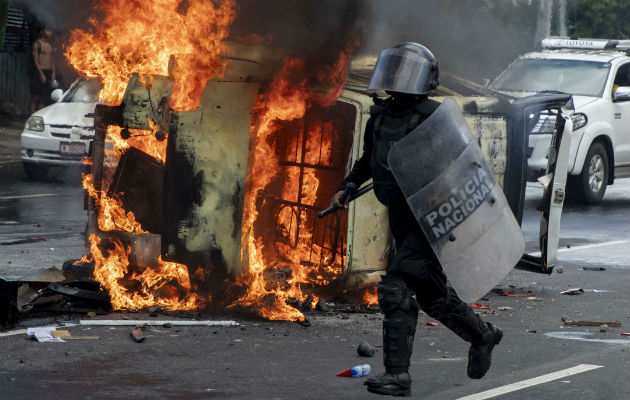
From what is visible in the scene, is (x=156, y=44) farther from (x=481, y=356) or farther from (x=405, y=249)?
(x=481, y=356)

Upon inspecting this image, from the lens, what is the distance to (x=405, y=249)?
5574 mm

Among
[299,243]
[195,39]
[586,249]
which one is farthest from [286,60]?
[586,249]

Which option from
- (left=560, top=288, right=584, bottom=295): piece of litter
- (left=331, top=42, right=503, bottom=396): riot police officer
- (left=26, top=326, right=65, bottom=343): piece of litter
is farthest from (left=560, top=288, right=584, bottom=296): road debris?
(left=26, top=326, right=65, bottom=343): piece of litter

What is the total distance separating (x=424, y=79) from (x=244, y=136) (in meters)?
1.95

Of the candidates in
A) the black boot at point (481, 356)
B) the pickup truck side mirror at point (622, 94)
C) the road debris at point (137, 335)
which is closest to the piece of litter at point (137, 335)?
the road debris at point (137, 335)

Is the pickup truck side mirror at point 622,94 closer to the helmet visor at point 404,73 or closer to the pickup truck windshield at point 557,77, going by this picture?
the pickup truck windshield at point 557,77

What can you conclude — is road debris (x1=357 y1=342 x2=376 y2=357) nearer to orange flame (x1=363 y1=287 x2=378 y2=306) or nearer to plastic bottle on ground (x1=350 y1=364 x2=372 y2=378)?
plastic bottle on ground (x1=350 y1=364 x2=372 y2=378)

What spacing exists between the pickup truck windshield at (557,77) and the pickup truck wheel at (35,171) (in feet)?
20.7

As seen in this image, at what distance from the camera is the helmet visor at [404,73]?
554 cm

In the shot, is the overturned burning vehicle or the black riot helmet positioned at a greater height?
the black riot helmet

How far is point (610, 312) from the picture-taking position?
8.16m

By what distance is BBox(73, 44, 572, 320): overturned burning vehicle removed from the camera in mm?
7234

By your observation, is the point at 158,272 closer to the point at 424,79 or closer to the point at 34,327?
the point at 34,327

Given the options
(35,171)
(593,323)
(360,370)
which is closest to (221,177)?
(360,370)
